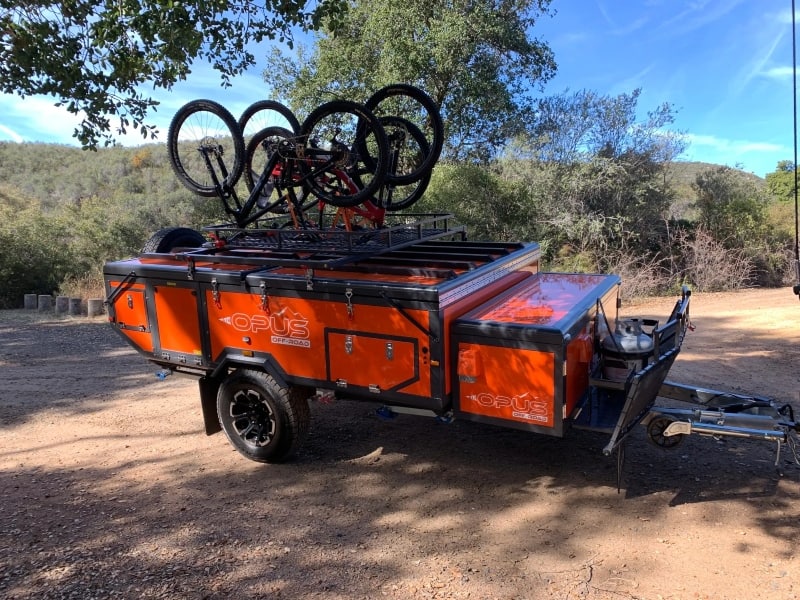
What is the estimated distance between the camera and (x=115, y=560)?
11.9 ft

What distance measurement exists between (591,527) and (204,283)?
3.40 m

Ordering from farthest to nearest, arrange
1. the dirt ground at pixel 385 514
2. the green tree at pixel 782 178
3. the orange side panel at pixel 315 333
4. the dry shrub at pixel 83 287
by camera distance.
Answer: the green tree at pixel 782 178 → the dry shrub at pixel 83 287 → the orange side panel at pixel 315 333 → the dirt ground at pixel 385 514

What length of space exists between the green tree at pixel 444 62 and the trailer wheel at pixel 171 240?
9.49 metres

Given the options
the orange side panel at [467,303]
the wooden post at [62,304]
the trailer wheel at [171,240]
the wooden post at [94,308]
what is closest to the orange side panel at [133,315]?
the trailer wheel at [171,240]

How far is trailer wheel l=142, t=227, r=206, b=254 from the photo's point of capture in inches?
230

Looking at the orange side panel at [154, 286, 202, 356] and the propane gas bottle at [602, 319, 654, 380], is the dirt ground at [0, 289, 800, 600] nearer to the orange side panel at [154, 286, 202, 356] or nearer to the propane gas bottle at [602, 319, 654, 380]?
the propane gas bottle at [602, 319, 654, 380]

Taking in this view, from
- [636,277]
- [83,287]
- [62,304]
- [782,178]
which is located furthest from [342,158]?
[782,178]

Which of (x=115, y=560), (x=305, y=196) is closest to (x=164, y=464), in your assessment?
(x=115, y=560)

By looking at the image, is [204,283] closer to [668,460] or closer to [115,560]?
[115,560]

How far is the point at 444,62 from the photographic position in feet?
47.6

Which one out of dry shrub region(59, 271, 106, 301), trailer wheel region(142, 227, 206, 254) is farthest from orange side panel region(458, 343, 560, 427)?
dry shrub region(59, 271, 106, 301)

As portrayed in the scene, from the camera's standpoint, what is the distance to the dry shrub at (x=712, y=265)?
14484mm

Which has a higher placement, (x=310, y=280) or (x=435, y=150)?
(x=435, y=150)

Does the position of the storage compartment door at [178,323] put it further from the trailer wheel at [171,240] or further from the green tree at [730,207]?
the green tree at [730,207]
